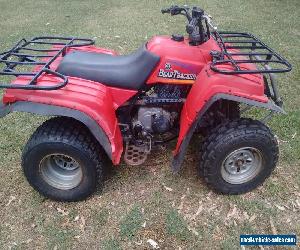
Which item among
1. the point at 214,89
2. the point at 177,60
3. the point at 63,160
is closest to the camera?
the point at 214,89

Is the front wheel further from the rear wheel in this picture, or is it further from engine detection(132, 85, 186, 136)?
the rear wheel

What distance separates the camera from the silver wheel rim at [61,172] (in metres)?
3.38

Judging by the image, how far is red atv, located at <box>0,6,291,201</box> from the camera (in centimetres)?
297

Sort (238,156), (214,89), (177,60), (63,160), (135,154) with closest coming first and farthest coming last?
(214,89) < (177,60) < (238,156) < (63,160) < (135,154)

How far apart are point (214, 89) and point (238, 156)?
0.72 metres

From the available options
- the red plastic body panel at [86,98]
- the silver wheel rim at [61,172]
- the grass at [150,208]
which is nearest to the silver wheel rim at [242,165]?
the grass at [150,208]

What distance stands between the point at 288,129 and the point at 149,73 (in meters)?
2.05

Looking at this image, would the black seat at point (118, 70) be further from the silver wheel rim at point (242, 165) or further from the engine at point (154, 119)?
the silver wheel rim at point (242, 165)

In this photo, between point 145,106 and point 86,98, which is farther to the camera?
point 145,106

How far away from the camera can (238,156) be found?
10.8 ft

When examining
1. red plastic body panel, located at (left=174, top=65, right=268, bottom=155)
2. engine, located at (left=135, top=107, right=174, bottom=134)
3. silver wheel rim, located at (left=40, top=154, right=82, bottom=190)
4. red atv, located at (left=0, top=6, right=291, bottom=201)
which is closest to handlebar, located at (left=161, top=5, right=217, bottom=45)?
red atv, located at (left=0, top=6, right=291, bottom=201)

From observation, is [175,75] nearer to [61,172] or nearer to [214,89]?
[214,89]

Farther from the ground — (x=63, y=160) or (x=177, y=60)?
(x=177, y=60)

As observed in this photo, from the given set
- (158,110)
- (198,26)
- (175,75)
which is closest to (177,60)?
(175,75)
